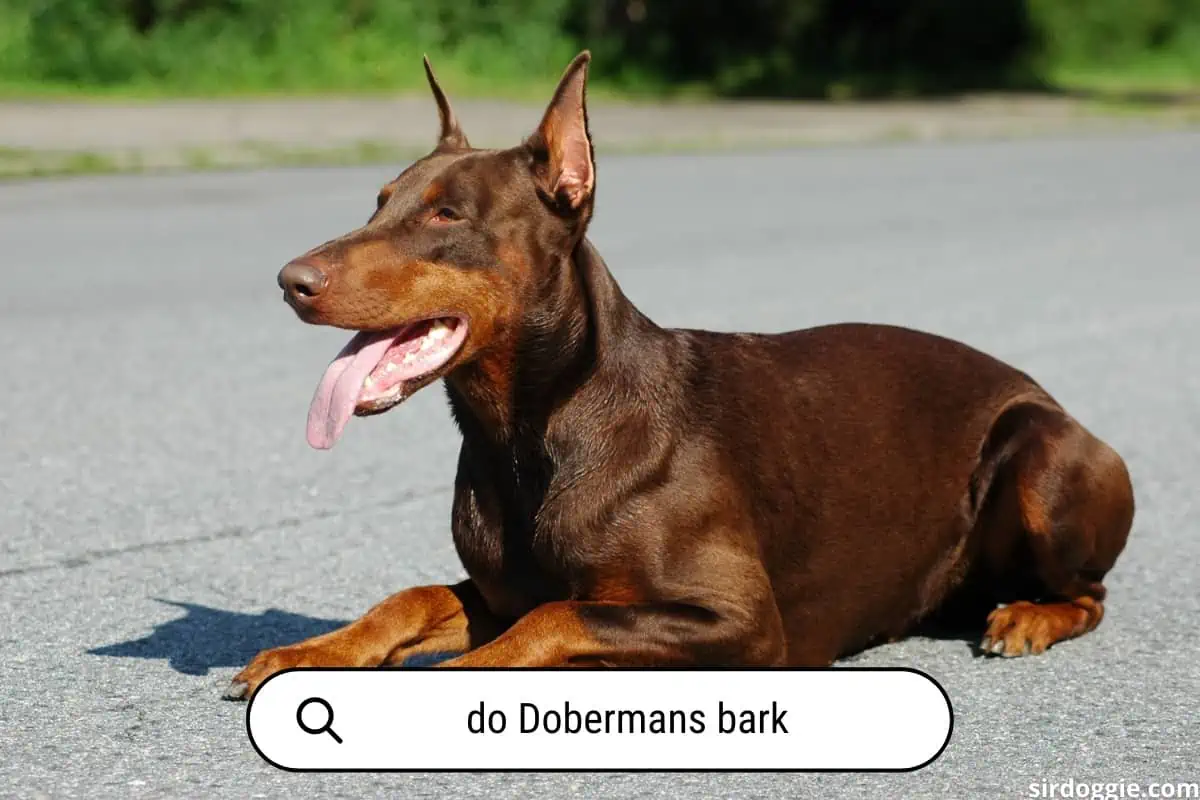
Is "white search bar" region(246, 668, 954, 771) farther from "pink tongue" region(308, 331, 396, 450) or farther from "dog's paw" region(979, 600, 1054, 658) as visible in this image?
"dog's paw" region(979, 600, 1054, 658)

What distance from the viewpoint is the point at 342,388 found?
431 centimetres

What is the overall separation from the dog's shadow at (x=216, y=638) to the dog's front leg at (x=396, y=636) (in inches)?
7.6

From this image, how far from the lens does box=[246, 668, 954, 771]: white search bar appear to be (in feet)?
13.5

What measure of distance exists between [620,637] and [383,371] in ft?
2.50

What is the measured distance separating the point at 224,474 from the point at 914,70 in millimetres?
26864

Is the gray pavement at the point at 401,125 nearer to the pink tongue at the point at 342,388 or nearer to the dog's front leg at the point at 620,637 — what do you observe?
the pink tongue at the point at 342,388

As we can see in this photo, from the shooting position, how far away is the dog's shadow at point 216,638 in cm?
497

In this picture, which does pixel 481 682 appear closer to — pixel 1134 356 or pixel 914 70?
pixel 1134 356

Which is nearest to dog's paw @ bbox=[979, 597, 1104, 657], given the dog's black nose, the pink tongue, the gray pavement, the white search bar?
the white search bar

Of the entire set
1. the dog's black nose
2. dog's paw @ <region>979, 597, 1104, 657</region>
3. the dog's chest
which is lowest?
dog's paw @ <region>979, 597, 1104, 657</region>

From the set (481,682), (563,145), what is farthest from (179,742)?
(563,145)

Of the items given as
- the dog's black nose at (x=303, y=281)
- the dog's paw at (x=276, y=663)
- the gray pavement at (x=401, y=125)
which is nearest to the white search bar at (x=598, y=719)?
the dog's paw at (x=276, y=663)

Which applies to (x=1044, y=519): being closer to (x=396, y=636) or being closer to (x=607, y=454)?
(x=607, y=454)

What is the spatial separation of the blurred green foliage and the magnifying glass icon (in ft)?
66.7
